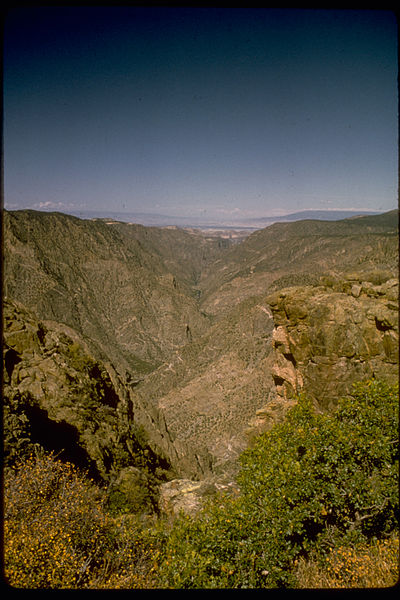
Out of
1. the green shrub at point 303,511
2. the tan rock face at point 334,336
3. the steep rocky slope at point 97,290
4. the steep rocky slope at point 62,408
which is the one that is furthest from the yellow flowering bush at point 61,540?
Result: the steep rocky slope at point 97,290

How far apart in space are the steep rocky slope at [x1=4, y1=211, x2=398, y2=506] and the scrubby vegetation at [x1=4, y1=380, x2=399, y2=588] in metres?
3.64

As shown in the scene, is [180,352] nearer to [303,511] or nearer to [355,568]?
[303,511]

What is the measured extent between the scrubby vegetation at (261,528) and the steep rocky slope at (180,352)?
3640mm

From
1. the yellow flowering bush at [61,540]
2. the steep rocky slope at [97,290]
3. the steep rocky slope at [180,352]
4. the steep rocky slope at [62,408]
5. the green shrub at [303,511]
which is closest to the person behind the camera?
the yellow flowering bush at [61,540]

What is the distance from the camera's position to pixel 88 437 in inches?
405

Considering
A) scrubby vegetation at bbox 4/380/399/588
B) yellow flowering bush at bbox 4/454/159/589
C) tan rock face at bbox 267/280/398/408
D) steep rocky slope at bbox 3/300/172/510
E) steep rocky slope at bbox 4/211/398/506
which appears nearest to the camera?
yellow flowering bush at bbox 4/454/159/589

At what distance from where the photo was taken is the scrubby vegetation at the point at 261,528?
4672 millimetres

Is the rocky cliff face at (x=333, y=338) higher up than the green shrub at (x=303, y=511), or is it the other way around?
the rocky cliff face at (x=333, y=338)

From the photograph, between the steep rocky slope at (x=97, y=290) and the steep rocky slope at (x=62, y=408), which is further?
the steep rocky slope at (x=97, y=290)

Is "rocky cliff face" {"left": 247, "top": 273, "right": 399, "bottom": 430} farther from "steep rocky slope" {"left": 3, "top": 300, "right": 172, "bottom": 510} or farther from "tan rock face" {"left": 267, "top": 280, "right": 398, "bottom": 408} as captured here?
"steep rocky slope" {"left": 3, "top": 300, "right": 172, "bottom": 510}

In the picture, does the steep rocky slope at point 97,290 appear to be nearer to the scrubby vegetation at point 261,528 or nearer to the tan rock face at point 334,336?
the tan rock face at point 334,336

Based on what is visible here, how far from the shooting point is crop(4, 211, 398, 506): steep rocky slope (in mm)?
10574

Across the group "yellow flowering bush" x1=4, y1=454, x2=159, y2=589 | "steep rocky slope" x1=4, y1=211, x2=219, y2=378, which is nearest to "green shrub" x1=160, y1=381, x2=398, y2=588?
"yellow flowering bush" x1=4, y1=454, x2=159, y2=589

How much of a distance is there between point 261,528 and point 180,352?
7245 cm
